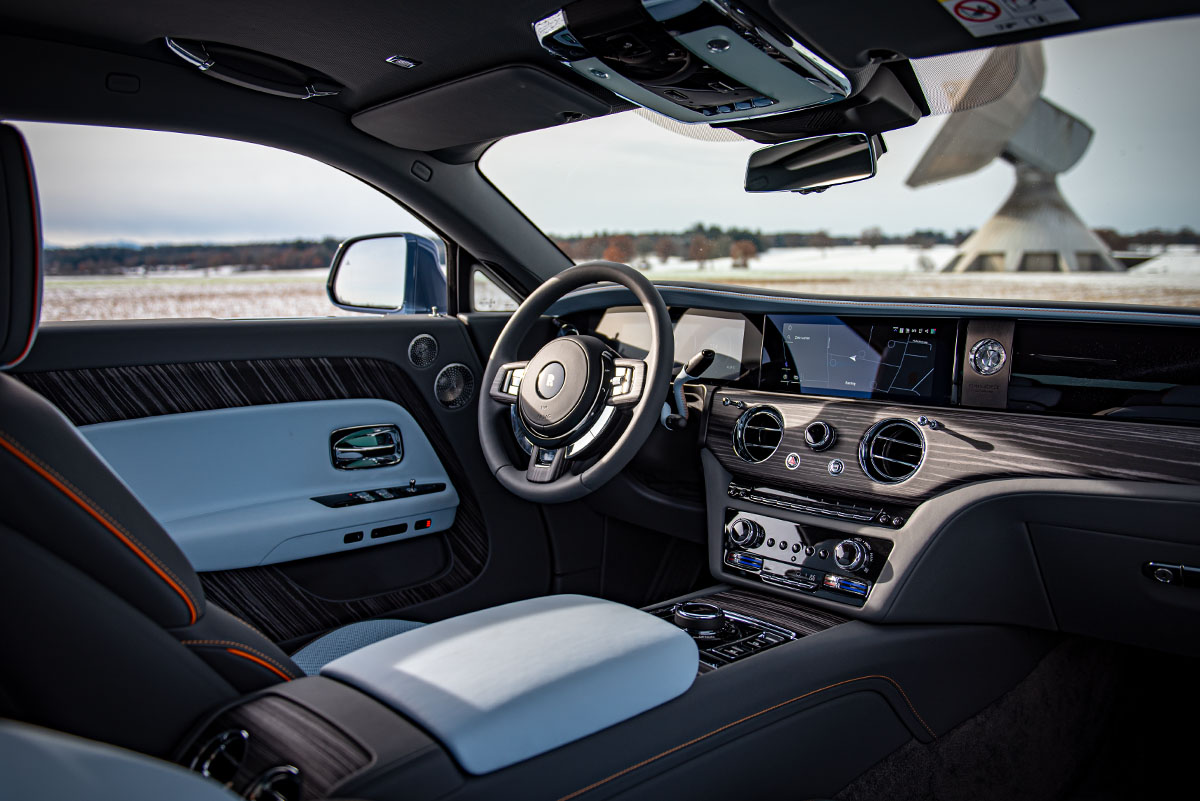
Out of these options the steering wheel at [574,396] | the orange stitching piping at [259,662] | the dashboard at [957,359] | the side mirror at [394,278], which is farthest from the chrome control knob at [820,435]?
the orange stitching piping at [259,662]

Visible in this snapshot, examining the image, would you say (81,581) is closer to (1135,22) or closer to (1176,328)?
(1135,22)

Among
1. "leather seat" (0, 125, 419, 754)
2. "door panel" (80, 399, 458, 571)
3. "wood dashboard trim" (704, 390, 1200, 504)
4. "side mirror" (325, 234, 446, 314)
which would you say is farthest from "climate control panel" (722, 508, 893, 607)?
"leather seat" (0, 125, 419, 754)

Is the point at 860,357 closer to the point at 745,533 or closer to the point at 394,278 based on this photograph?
the point at 745,533

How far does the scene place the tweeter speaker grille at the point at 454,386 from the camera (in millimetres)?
2637

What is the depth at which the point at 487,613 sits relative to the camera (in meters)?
1.39

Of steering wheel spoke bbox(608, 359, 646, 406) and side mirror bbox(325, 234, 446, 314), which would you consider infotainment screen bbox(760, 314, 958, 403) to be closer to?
steering wheel spoke bbox(608, 359, 646, 406)

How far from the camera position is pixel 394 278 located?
2.87 meters

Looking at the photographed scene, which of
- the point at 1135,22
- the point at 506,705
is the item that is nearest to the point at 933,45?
the point at 1135,22

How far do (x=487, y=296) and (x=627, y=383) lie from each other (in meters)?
1.17

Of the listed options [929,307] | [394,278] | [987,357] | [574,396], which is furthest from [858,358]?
[394,278]

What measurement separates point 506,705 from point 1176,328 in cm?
159

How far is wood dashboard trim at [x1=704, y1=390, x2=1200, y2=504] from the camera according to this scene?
170 cm

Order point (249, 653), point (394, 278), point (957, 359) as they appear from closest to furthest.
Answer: point (249, 653), point (957, 359), point (394, 278)

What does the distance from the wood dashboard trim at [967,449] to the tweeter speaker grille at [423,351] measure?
928 millimetres
